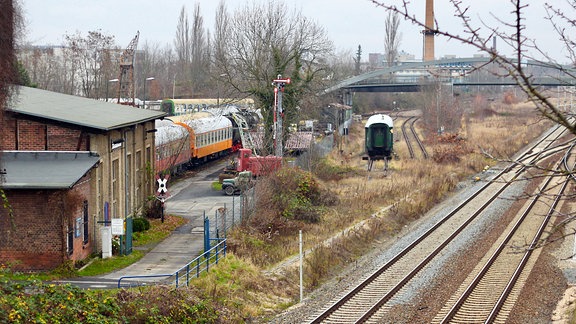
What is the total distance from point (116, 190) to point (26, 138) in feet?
13.9

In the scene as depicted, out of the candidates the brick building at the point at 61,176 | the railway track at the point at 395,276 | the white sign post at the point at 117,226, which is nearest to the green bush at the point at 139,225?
the brick building at the point at 61,176

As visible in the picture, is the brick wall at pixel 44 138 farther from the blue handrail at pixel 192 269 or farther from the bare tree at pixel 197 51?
the bare tree at pixel 197 51

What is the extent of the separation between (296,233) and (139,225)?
5090 millimetres

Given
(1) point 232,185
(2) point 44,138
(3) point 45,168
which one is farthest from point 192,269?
(1) point 232,185

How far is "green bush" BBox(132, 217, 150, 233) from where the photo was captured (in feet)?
82.3

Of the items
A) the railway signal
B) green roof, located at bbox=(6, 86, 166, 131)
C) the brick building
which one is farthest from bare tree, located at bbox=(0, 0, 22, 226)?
the railway signal

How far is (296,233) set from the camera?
84.1 ft

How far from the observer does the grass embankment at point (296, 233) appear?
48.1ft

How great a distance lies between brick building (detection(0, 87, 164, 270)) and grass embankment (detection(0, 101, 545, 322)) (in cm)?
306

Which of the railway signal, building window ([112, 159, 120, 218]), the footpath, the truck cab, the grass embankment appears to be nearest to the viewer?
the grass embankment

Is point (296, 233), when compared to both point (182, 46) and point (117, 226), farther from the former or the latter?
point (182, 46)

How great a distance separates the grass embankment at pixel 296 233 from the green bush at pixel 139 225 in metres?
3.28

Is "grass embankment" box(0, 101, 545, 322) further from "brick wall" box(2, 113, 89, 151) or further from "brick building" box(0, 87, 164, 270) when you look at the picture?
"brick wall" box(2, 113, 89, 151)

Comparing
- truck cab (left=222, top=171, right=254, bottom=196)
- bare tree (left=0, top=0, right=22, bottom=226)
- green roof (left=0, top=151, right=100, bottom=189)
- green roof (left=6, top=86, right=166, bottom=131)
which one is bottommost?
truck cab (left=222, top=171, right=254, bottom=196)
